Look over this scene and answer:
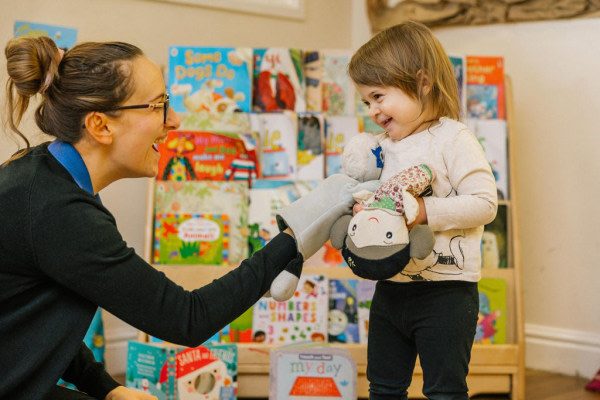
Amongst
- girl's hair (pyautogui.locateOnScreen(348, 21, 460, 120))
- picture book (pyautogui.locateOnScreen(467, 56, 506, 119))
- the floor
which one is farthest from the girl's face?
the floor

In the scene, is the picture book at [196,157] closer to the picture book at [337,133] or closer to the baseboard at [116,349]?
the picture book at [337,133]

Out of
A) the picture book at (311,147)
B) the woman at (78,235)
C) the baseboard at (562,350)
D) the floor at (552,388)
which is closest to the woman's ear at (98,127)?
the woman at (78,235)

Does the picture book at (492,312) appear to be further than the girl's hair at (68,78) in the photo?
Yes

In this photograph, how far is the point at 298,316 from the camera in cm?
196

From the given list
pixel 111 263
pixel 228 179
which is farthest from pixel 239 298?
pixel 228 179

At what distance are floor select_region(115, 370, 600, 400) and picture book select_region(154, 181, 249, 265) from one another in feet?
1.95

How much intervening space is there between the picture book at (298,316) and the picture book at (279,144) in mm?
373

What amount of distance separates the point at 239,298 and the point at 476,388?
128 centimetres

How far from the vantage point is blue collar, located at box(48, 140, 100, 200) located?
0.97 meters

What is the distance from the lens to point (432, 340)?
115cm

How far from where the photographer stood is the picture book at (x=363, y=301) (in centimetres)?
199

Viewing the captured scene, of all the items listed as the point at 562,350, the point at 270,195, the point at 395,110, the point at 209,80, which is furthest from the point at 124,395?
the point at 562,350

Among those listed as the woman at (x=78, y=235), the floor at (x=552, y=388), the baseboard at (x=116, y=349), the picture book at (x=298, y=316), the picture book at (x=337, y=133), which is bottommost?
the floor at (x=552, y=388)

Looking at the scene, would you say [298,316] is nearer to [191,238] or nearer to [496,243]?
[191,238]
